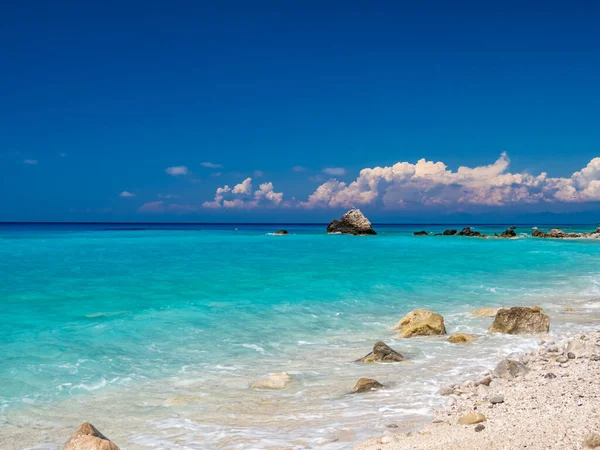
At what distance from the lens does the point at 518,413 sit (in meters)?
6.14

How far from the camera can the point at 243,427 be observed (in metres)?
7.08

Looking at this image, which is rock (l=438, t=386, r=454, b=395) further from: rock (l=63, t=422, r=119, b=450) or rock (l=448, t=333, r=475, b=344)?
rock (l=63, t=422, r=119, b=450)

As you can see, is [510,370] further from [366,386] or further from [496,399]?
[366,386]

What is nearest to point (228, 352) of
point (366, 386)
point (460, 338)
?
point (366, 386)

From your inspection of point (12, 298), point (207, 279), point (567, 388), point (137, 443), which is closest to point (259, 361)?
point (137, 443)

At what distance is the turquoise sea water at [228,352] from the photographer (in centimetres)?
725

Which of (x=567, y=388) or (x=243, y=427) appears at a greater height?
(x=567, y=388)

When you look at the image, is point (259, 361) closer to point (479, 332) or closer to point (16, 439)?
point (16, 439)

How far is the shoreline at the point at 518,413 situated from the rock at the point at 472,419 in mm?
12

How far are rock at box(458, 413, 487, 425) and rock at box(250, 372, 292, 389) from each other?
3869 millimetres

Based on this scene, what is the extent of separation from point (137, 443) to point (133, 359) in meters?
4.97

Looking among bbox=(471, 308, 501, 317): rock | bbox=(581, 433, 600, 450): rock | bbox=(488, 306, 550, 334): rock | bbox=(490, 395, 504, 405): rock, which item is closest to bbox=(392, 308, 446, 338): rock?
bbox=(488, 306, 550, 334): rock

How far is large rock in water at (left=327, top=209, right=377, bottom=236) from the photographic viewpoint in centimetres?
10012

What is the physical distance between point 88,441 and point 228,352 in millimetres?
6272
